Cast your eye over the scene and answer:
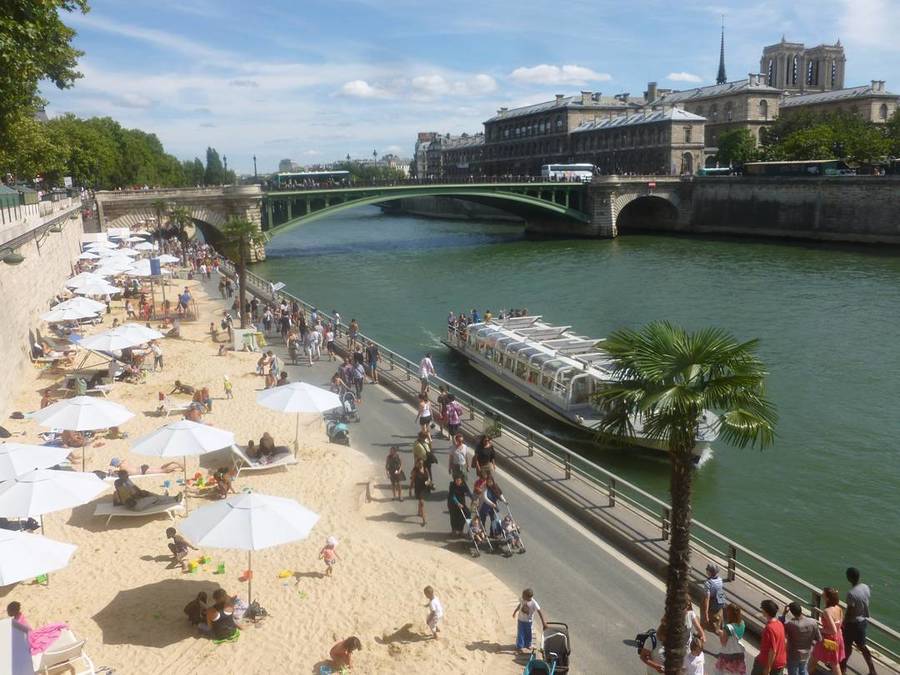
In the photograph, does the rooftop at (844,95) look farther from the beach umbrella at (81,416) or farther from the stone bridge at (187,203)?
the beach umbrella at (81,416)

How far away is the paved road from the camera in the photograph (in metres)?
9.46

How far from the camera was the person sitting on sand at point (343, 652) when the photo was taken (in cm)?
909

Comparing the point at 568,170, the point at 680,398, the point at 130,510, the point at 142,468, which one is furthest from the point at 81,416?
the point at 568,170

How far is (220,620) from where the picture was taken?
982 cm

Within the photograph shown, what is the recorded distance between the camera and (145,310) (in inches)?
1254

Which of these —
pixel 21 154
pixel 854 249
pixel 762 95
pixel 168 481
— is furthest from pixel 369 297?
pixel 762 95

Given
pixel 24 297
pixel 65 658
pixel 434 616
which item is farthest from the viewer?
pixel 24 297

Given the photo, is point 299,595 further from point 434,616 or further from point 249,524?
point 434,616

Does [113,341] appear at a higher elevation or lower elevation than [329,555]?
higher

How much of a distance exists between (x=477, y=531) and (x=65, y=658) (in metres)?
5.72

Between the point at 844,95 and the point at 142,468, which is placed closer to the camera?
the point at 142,468

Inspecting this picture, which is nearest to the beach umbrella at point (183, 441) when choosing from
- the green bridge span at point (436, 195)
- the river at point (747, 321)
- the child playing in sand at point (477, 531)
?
the child playing in sand at point (477, 531)

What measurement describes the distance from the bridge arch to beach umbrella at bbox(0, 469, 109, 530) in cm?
6998

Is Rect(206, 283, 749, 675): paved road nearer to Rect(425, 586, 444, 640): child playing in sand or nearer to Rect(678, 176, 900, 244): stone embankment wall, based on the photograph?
Rect(425, 586, 444, 640): child playing in sand
